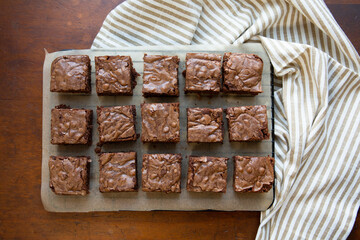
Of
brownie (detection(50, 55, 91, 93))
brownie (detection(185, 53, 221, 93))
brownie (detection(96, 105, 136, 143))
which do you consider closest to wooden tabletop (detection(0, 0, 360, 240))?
brownie (detection(50, 55, 91, 93))

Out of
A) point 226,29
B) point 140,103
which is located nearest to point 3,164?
point 140,103

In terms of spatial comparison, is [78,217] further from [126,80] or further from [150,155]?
[126,80]

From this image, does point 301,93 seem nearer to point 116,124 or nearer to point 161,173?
point 161,173

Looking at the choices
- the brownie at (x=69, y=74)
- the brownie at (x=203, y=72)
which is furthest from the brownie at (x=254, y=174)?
the brownie at (x=69, y=74)

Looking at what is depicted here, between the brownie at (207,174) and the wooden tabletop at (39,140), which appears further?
the wooden tabletop at (39,140)

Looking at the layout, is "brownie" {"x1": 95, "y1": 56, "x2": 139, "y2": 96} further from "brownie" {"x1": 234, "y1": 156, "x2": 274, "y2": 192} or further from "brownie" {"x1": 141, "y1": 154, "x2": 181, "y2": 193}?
"brownie" {"x1": 234, "y1": 156, "x2": 274, "y2": 192}

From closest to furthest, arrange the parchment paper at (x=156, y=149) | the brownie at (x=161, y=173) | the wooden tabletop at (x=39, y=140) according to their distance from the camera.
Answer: the brownie at (x=161, y=173) < the parchment paper at (x=156, y=149) < the wooden tabletop at (x=39, y=140)

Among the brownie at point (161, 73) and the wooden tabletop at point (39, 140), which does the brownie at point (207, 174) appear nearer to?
the wooden tabletop at point (39, 140)

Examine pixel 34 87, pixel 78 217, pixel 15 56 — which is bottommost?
pixel 78 217
